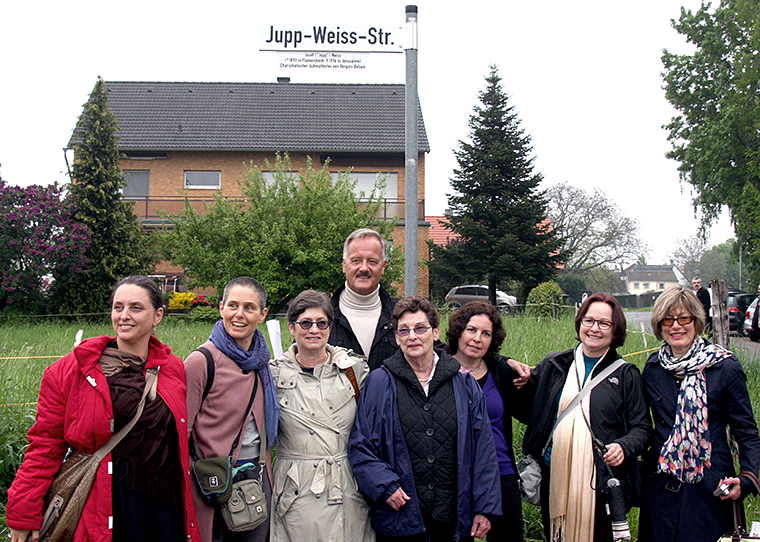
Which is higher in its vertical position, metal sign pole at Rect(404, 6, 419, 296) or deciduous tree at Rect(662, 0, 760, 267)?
deciduous tree at Rect(662, 0, 760, 267)

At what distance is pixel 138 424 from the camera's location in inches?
103

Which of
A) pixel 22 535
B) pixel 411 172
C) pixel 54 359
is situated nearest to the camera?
pixel 22 535

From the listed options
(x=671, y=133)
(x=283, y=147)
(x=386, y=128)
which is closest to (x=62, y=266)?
(x=283, y=147)

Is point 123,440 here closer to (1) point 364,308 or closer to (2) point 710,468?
(1) point 364,308

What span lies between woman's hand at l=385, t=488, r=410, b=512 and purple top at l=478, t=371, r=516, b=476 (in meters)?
0.69

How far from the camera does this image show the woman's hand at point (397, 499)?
2.82 meters

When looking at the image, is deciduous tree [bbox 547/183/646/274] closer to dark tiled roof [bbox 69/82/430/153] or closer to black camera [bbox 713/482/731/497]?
dark tiled roof [bbox 69/82/430/153]

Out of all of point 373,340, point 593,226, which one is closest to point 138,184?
point 373,340

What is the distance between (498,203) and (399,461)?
80.1 feet

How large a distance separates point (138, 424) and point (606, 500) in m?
2.50

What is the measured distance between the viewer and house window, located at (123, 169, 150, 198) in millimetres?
26938

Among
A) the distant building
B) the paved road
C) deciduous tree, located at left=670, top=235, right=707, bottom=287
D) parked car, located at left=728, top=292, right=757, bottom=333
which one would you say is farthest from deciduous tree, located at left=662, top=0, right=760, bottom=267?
the distant building

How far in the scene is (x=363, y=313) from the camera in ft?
12.4

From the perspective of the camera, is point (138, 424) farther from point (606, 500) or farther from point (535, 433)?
point (606, 500)
